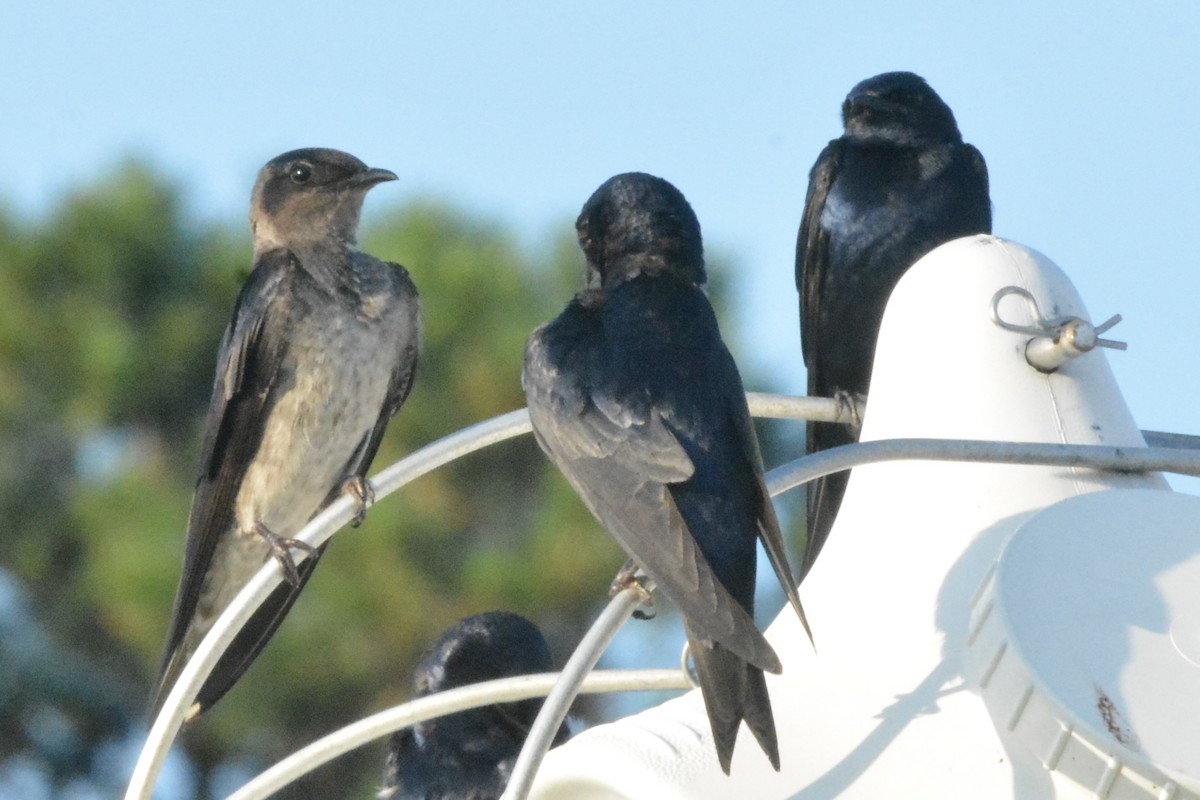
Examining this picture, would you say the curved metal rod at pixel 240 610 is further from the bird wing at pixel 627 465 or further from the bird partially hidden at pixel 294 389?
the bird partially hidden at pixel 294 389

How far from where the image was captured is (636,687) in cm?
292

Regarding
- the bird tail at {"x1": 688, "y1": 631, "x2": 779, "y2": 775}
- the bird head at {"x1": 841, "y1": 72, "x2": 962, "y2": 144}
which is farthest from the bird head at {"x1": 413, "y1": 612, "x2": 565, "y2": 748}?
the bird tail at {"x1": 688, "y1": 631, "x2": 779, "y2": 775}

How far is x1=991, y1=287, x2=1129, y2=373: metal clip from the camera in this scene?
254 cm

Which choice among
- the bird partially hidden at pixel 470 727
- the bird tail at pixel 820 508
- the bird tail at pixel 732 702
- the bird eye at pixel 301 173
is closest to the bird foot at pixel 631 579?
the bird tail at pixel 732 702

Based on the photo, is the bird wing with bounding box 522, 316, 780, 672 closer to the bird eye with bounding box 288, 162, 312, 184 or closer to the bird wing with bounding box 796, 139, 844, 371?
the bird eye with bounding box 288, 162, 312, 184

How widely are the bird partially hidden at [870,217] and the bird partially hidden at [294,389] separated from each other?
3.25ft

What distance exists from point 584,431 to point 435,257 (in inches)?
217

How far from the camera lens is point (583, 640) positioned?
2.29m

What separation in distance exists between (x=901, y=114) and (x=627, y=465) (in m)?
2.26

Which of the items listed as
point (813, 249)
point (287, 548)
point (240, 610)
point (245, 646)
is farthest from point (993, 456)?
point (813, 249)

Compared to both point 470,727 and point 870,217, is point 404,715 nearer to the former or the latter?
point 470,727

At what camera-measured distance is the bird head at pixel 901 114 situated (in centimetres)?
475

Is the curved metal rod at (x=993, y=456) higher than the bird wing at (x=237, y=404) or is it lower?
higher

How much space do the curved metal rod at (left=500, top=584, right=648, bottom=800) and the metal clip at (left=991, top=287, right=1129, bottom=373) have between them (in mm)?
625
